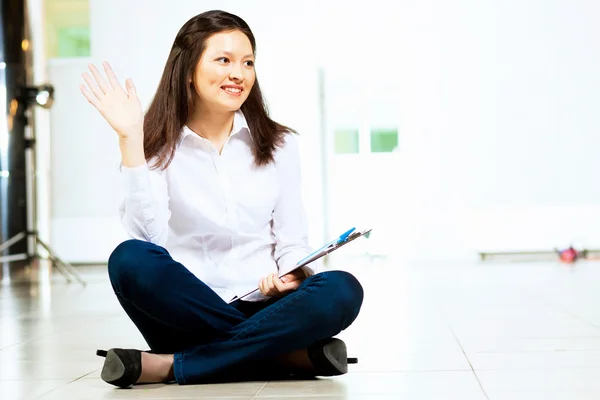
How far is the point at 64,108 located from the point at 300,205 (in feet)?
21.0

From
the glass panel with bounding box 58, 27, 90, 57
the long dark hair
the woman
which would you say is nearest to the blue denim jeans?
the woman

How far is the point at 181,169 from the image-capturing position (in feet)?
6.30

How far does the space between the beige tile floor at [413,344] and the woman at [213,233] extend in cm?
7

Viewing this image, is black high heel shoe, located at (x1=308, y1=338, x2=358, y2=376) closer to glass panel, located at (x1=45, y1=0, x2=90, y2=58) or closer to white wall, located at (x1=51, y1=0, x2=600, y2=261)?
white wall, located at (x1=51, y1=0, x2=600, y2=261)

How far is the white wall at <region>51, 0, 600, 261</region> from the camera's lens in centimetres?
746

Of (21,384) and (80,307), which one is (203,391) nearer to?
(21,384)

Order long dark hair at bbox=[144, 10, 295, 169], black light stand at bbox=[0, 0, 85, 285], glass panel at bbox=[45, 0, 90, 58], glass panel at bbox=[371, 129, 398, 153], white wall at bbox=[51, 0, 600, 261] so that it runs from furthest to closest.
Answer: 1. glass panel at bbox=[371, 129, 398, 153]
2. glass panel at bbox=[45, 0, 90, 58]
3. white wall at bbox=[51, 0, 600, 261]
4. black light stand at bbox=[0, 0, 85, 285]
5. long dark hair at bbox=[144, 10, 295, 169]

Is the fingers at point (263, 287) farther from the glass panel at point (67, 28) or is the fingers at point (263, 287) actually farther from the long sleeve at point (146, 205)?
the glass panel at point (67, 28)

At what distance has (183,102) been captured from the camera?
1965 mm

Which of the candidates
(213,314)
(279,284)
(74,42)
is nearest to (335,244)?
(279,284)

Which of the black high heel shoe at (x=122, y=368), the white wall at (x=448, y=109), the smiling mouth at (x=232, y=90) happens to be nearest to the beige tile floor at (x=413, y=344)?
the black high heel shoe at (x=122, y=368)

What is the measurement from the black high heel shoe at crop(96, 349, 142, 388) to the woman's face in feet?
1.81

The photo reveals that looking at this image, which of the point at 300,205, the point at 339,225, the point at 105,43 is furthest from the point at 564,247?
the point at 300,205

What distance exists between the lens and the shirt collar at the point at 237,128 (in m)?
1.93
